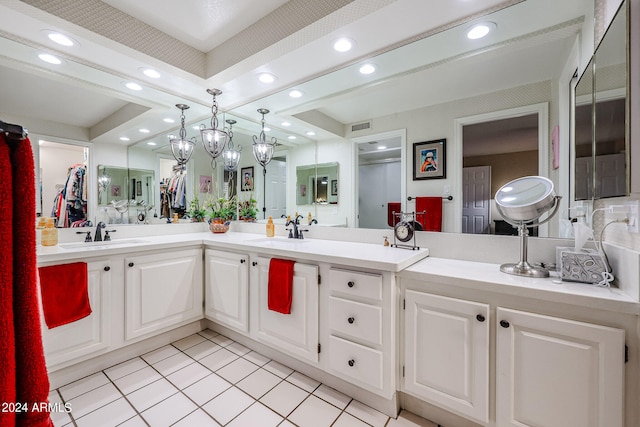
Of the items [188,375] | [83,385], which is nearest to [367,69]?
[188,375]

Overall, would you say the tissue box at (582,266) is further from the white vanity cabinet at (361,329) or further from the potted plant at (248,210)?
the potted plant at (248,210)

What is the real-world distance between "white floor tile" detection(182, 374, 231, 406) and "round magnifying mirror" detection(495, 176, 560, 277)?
188cm

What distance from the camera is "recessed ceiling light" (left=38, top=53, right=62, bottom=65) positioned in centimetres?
198

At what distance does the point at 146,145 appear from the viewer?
283 cm

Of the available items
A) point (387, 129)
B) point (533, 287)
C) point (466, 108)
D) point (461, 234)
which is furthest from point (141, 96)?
point (533, 287)

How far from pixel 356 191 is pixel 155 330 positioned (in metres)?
1.97

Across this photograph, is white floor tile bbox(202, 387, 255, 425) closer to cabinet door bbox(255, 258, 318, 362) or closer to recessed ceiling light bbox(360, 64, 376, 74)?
cabinet door bbox(255, 258, 318, 362)

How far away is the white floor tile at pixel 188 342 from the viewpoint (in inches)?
93.3

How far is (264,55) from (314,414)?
7.87ft

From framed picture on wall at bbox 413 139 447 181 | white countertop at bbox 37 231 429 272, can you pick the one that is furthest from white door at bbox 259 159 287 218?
framed picture on wall at bbox 413 139 447 181

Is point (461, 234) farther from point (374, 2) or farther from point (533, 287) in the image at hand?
point (374, 2)

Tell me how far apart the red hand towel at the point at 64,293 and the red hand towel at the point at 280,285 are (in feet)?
3.93

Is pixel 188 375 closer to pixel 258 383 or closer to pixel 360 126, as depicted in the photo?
pixel 258 383

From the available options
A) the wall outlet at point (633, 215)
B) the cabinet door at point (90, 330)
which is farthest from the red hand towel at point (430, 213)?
the cabinet door at point (90, 330)
